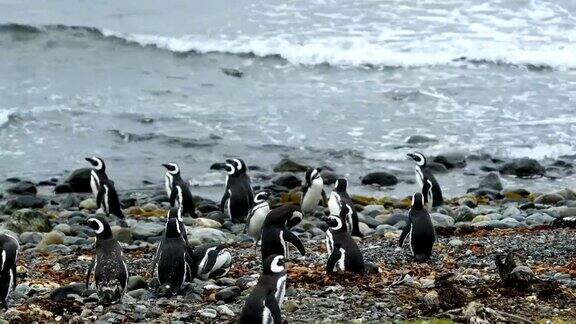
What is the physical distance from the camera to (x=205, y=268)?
10.1 m

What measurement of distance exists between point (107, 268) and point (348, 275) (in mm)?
2159

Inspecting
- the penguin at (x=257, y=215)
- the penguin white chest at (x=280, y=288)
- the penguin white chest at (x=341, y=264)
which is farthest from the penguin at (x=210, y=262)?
the penguin at (x=257, y=215)

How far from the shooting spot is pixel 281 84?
1040 inches

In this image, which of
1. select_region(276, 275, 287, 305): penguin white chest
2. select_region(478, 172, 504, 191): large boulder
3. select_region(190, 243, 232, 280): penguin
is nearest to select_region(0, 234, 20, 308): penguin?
select_region(190, 243, 232, 280): penguin

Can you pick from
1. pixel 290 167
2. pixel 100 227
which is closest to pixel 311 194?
pixel 290 167

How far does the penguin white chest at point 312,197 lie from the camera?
1552cm

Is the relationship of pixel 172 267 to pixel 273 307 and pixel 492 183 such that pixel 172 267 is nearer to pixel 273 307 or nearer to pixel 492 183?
pixel 273 307

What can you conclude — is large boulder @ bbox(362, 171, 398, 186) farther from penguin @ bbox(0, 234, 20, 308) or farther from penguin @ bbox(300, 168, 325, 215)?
penguin @ bbox(0, 234, 20, 308)

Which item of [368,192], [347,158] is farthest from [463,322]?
[347,158]

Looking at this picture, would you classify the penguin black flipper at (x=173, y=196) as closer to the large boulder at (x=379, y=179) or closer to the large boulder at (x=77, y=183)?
the large boulder at (x=77, y=183)

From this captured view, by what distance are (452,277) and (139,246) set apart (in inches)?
184

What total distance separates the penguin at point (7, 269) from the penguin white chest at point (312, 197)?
6941mm

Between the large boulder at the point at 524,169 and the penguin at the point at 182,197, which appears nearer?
the penguin at the point at 182,197

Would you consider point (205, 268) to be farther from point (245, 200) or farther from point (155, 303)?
point (245, 200)
